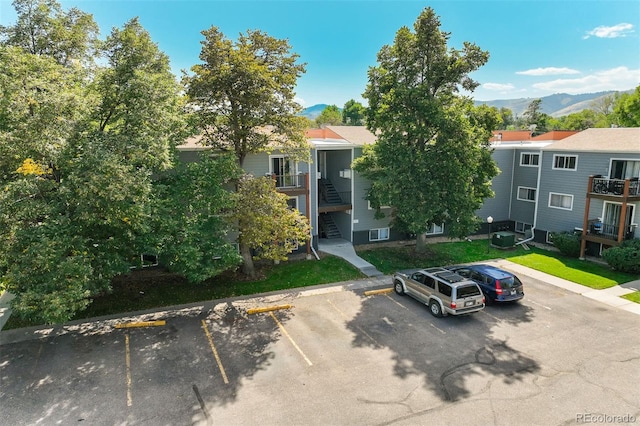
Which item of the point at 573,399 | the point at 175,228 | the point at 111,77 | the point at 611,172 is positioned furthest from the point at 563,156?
the point at 111,77

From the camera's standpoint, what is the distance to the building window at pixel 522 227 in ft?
94.5

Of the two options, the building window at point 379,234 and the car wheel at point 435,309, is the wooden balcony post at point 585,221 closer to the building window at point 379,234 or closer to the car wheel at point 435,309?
the building window at point 379,234

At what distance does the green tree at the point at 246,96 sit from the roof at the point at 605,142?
18227mm

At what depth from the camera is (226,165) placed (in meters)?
16.5

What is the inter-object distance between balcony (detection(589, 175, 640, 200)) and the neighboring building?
0.05 m

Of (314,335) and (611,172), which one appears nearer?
(314,335)

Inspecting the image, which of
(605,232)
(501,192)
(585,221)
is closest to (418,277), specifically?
(585,221)

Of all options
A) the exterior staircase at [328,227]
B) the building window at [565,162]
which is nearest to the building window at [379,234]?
the exterior staircase at [328,227]

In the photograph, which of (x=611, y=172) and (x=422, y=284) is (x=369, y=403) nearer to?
(x=422, y=284)

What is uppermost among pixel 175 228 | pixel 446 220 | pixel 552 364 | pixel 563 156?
pixel 563 156

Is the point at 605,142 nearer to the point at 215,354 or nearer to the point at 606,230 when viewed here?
the point at 606,230

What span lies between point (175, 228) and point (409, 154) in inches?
493
